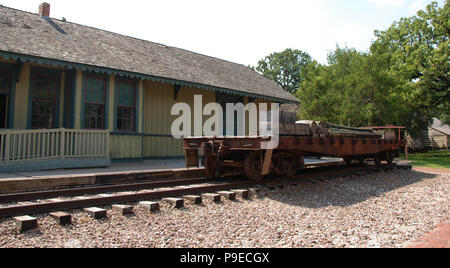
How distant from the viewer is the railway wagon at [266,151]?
22.5 feet

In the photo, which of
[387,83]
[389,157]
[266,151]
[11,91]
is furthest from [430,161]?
[11,91]

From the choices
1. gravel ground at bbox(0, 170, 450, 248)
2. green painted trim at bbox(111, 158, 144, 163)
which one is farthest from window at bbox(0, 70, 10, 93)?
gravel ground at bbox(0, 170, 450, 248)

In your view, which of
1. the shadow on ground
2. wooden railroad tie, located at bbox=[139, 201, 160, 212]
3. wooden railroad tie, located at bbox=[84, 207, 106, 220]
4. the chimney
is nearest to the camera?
wooden railroad tie, located at bbox=[84, 207, 106, 220]

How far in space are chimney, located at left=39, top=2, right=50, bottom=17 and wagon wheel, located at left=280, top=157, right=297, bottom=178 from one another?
10.9 m

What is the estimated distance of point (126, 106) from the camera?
11250 mm

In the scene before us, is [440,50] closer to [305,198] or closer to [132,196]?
[305,198]

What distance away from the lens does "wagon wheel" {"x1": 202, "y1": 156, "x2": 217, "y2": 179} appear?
8.00 metres

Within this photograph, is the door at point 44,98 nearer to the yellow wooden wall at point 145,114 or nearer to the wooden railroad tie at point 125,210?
the yellow wooden wall at point 145,114

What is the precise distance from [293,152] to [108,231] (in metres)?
4.88

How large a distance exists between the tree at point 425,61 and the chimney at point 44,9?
19.2 m

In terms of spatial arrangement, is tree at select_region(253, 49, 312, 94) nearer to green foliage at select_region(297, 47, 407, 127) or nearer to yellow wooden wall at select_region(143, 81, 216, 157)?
green foliage at select_region(297, 47, 407, 127)

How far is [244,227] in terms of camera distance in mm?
4234

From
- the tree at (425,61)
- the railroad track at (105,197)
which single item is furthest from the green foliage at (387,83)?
the railroad track at (105,197)
